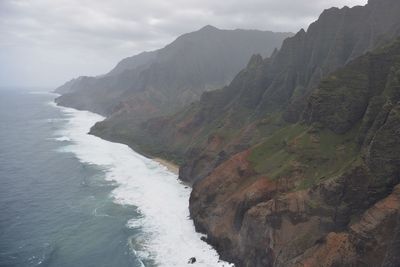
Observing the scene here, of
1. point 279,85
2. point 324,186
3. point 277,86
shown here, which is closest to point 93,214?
point 324,186

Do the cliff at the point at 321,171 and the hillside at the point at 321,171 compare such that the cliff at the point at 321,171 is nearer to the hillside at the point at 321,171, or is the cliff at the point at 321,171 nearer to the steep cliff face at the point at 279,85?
the hillside at the point at 321,171

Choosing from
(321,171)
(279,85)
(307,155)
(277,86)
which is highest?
(279,85)

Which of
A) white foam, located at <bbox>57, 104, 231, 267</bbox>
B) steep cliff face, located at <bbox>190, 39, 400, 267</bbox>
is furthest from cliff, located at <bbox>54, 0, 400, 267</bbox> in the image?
white foam, located at <bbox>57, 104, 231, 267</bbox>

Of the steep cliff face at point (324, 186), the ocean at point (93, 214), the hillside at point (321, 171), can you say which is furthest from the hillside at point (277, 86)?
the steep cliff face at point (324, 186)

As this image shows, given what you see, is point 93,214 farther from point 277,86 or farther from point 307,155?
point 277,86

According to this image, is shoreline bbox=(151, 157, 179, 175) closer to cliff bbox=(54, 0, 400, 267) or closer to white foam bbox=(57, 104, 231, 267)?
white foam bbox=(57, 104, 231, 267)

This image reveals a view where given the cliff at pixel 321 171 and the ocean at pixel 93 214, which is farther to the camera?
the ocean at pixel 93 214

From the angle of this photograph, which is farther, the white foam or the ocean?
the white foam
